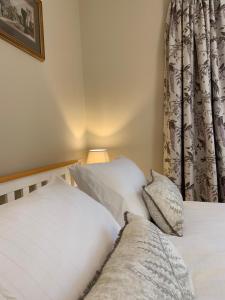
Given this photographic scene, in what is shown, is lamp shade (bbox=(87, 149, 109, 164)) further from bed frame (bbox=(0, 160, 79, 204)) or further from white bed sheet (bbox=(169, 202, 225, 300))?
white bed sheet (bbox=(169, 202, 225, 300))

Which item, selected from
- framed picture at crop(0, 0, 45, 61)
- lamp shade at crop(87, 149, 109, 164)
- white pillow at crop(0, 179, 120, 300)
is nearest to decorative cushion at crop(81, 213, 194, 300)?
white pillow at crop(0, 179, 120, 300)

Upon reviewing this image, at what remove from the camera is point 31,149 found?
1542 mm

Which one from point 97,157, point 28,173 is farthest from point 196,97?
point 28,173

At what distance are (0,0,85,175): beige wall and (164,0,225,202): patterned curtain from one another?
2.49 ft

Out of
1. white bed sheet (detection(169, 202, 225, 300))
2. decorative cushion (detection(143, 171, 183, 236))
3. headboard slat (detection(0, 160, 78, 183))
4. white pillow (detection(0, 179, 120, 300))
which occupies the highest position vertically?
headboard slat (detection(0, 160, 78, 183))

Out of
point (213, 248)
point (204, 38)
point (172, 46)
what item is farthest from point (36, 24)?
point (213, 248)

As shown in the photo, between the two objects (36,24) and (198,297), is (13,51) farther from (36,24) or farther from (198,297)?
(198,297)

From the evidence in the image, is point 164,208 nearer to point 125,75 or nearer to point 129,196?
point 129,196

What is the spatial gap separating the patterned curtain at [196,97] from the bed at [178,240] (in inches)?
23.3

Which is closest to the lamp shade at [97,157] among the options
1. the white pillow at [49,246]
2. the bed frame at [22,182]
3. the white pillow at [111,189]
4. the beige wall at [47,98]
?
the beige wall at [47,98]

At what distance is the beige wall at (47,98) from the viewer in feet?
4.49

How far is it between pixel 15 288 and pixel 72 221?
24 cm

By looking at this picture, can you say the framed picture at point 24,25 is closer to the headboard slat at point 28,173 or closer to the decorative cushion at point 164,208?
the headboard slat at point 28,173

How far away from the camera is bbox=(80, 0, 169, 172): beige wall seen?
2.48m
